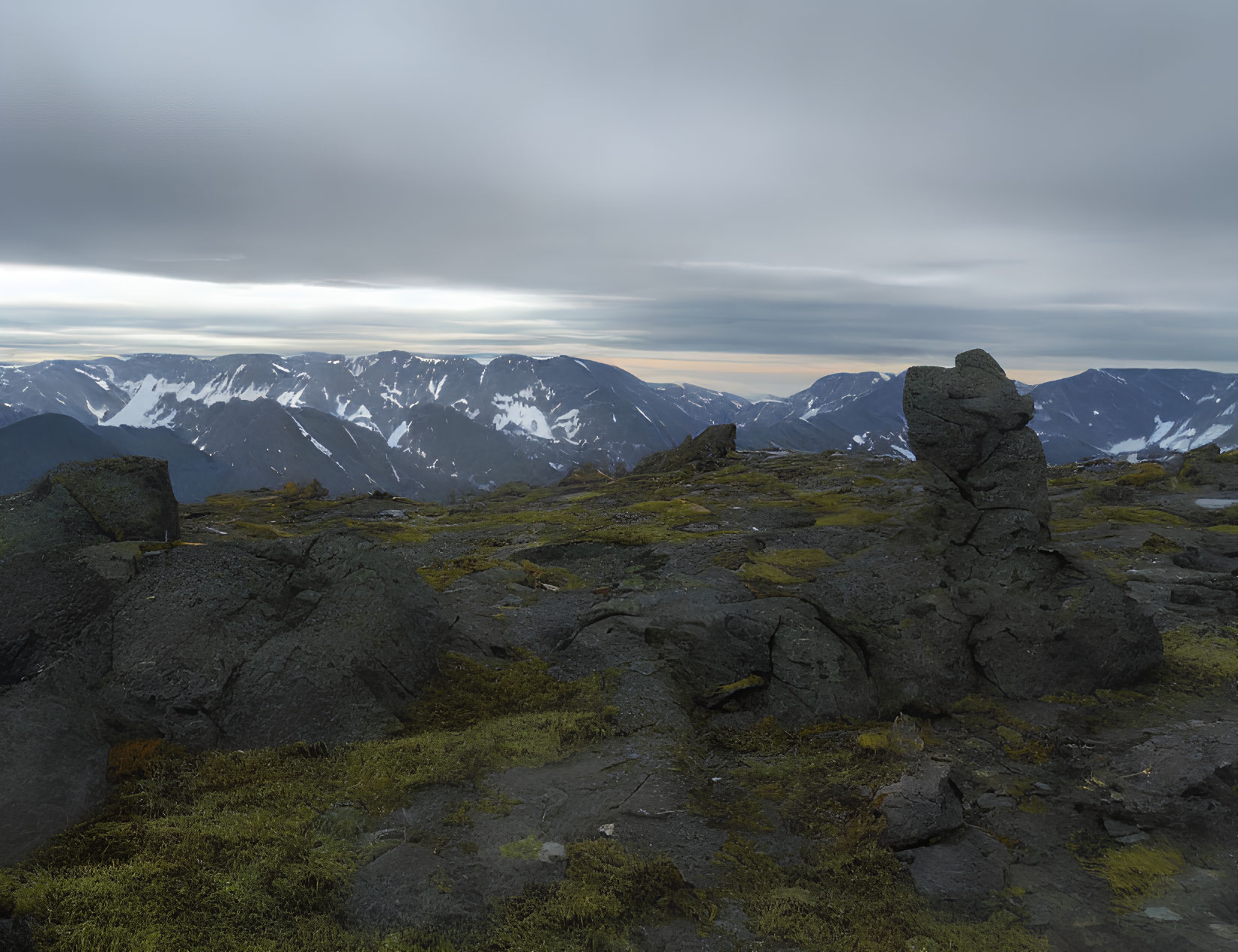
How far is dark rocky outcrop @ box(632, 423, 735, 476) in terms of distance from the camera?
87250 mm

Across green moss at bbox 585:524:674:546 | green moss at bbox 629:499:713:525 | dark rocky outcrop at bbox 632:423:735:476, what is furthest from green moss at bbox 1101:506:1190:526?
dark rocky outcrop at bbox 632:423:735:476

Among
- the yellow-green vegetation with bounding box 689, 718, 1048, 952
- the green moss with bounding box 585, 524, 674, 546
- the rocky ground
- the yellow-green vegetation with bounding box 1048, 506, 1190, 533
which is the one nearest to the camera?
the rocky ground

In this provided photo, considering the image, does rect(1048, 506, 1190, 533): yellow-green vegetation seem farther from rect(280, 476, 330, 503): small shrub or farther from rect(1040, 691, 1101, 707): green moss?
rect(280, 476, 330, 503): small shrub

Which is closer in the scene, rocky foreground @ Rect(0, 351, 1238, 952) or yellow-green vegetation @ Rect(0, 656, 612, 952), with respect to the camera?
yellow-green vegetation @ Rect(0, 656, 612, 952)

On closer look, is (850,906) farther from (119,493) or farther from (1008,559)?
(119,493)

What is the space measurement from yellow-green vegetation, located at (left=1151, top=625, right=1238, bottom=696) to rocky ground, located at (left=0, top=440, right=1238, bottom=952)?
15 centimetres

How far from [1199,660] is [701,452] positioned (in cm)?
6982

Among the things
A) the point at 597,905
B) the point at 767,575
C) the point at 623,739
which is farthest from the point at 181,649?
the point at 767,575

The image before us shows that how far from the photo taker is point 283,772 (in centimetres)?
1297

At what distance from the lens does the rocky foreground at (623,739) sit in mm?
9852

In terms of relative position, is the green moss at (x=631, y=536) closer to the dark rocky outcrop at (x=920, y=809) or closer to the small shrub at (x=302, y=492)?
the dark rocky outcrop at (x=920, y=809)

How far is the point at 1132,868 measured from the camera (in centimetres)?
1170

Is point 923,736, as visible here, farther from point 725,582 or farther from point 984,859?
point 725,582

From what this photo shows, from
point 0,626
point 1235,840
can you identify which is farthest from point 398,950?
point 1235,840
